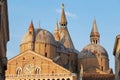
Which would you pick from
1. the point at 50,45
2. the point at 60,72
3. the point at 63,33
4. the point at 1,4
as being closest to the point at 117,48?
the point at 1,4

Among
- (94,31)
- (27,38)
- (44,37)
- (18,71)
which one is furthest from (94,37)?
(18,71)

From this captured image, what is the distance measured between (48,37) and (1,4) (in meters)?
57.2

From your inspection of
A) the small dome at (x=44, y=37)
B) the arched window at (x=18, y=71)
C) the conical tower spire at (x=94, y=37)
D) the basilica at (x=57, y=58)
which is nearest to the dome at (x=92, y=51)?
the basilica at (x=57, y=58)

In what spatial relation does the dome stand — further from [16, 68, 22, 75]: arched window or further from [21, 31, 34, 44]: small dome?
[16, 68, 22, 75]: arched window

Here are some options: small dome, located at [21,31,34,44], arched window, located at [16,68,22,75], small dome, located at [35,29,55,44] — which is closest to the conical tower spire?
small dome, located at [35,29,55,44]

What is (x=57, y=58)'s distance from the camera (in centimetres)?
A: 7925

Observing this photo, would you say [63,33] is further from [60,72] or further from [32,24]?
[60,72]

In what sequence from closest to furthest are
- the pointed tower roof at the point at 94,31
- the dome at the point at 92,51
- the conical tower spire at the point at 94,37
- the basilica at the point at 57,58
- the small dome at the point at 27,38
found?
the basilica at the point at 57,58 < the small dome at the point at 27,38 < the dome at the point at 92,51 < the conical tower spire at the point at 94,37 < the pointed tower roof at the point at 94,31

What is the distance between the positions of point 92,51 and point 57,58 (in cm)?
1029

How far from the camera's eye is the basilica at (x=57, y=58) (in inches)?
2891

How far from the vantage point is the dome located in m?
86.6

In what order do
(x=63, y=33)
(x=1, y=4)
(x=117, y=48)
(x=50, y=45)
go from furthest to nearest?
(x=63, y=33), (x=50, y=45), (x=117, y=48), (x=1, y=4)

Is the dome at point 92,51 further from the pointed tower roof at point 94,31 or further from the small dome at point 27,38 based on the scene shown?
the small dome at point 27,38

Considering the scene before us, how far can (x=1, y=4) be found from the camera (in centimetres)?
2159
